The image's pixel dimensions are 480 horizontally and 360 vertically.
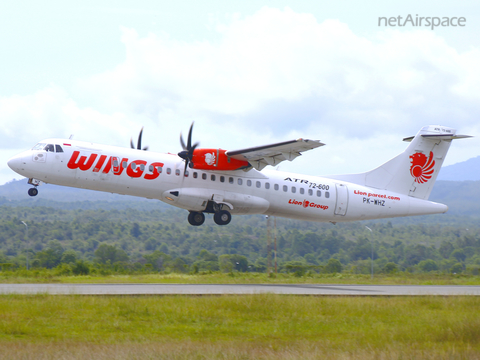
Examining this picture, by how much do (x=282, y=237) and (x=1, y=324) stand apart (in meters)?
96.2

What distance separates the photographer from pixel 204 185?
2930 cm

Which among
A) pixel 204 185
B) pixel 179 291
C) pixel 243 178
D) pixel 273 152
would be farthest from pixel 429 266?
pixel 179 291

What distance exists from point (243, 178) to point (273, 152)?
7.95 feet

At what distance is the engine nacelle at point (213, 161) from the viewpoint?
28.5m

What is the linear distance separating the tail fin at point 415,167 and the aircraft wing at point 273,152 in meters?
5.76

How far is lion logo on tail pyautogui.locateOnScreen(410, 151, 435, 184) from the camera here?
34.7 meters

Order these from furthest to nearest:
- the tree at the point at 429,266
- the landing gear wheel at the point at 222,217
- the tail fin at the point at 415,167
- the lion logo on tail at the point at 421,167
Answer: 1. the tree at the point at 429,266
2. the lion logo on tail at the point at 421,167
3. the tail fin at the point at 415,167
4. the landing gear wheel at the point at 222,217

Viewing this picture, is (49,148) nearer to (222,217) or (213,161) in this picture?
(213,161)

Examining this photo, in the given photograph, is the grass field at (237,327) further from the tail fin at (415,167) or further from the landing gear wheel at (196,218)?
the tail fin at (415,167)

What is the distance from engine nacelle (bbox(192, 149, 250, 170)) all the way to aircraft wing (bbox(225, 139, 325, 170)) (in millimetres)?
354

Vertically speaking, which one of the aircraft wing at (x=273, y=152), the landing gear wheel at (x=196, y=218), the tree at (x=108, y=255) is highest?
the aircraft wing at (x=273, y=152)

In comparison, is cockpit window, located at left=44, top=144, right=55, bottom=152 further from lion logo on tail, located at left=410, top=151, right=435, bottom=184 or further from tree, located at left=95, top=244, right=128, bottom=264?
tree, located at left=95, top=244, right=128, bottom=264

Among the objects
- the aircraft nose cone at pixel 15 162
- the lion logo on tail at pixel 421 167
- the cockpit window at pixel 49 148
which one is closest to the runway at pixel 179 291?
the aircraft nose cone at pixel 15 162

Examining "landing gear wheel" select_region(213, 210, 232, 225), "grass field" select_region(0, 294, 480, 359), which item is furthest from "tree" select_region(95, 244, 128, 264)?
"grass field" select_region(0, 294, 480, 359)
